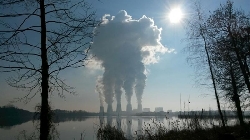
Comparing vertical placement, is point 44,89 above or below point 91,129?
above

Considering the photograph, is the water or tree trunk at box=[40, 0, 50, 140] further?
the water

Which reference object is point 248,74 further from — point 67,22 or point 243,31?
point 67,22

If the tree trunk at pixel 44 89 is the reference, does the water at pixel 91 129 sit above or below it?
below

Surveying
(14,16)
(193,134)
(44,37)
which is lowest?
(193,134)

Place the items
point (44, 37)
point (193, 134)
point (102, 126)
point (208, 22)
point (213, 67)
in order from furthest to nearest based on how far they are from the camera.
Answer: point (208, 22) → point (213, 67) → point (102, 126) → point (193, 134) → point (44, 37)

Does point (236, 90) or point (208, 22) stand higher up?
point (208, 22)

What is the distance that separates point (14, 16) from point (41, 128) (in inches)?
108

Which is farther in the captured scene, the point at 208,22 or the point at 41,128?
the point at 208,22

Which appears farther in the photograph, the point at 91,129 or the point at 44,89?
the point at 91,129

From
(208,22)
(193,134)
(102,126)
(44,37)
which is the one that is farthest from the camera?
(208,22)

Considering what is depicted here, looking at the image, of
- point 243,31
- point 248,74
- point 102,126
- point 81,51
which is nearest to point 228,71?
point 248,74

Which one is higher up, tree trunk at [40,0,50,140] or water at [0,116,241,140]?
tree trunk at [40,0,50,140]

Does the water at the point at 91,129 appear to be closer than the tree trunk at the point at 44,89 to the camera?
No

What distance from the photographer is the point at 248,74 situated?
632 inches
